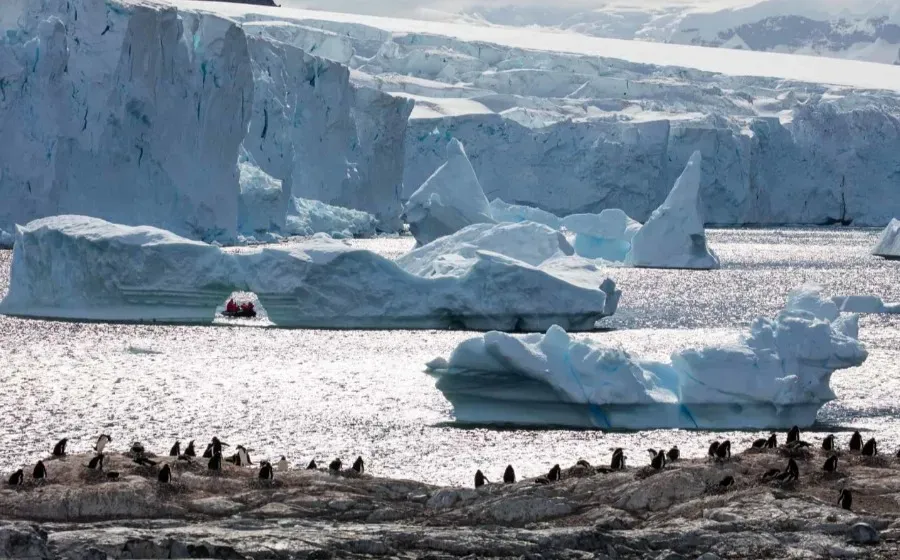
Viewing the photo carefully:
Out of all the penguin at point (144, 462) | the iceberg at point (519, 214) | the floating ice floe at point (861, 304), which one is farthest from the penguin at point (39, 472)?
the iceberg at point (519, 214)

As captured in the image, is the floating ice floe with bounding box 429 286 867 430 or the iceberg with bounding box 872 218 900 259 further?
the iceberg with bounding box 872 218 900 259

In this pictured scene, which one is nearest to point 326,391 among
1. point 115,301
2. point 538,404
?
point 538,404

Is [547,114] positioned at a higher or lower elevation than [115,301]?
higher

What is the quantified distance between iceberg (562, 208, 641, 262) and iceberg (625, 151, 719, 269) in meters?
0.70

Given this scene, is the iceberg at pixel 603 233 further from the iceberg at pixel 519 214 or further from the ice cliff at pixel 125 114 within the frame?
the ice cliff at pixel 125 114

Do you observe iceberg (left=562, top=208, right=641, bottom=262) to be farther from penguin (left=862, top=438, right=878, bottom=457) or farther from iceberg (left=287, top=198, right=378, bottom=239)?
penguin (left=862, top=438, right=878, bottom=457)

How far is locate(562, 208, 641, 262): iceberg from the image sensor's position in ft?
114

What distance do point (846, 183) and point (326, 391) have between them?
3427 cm

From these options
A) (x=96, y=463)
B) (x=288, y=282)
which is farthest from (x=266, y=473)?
(x=288, y=282)

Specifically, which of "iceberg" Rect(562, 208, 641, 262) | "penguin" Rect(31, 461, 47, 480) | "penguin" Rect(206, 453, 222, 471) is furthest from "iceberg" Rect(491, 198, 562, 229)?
"penguin" Rect(31, 461, 47, 480)

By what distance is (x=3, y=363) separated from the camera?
61.1 ft

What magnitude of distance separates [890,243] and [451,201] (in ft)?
49.4

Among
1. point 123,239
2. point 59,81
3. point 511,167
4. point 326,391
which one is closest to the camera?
point 326,391

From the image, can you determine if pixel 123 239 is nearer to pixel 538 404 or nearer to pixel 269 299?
pixel 269 299
